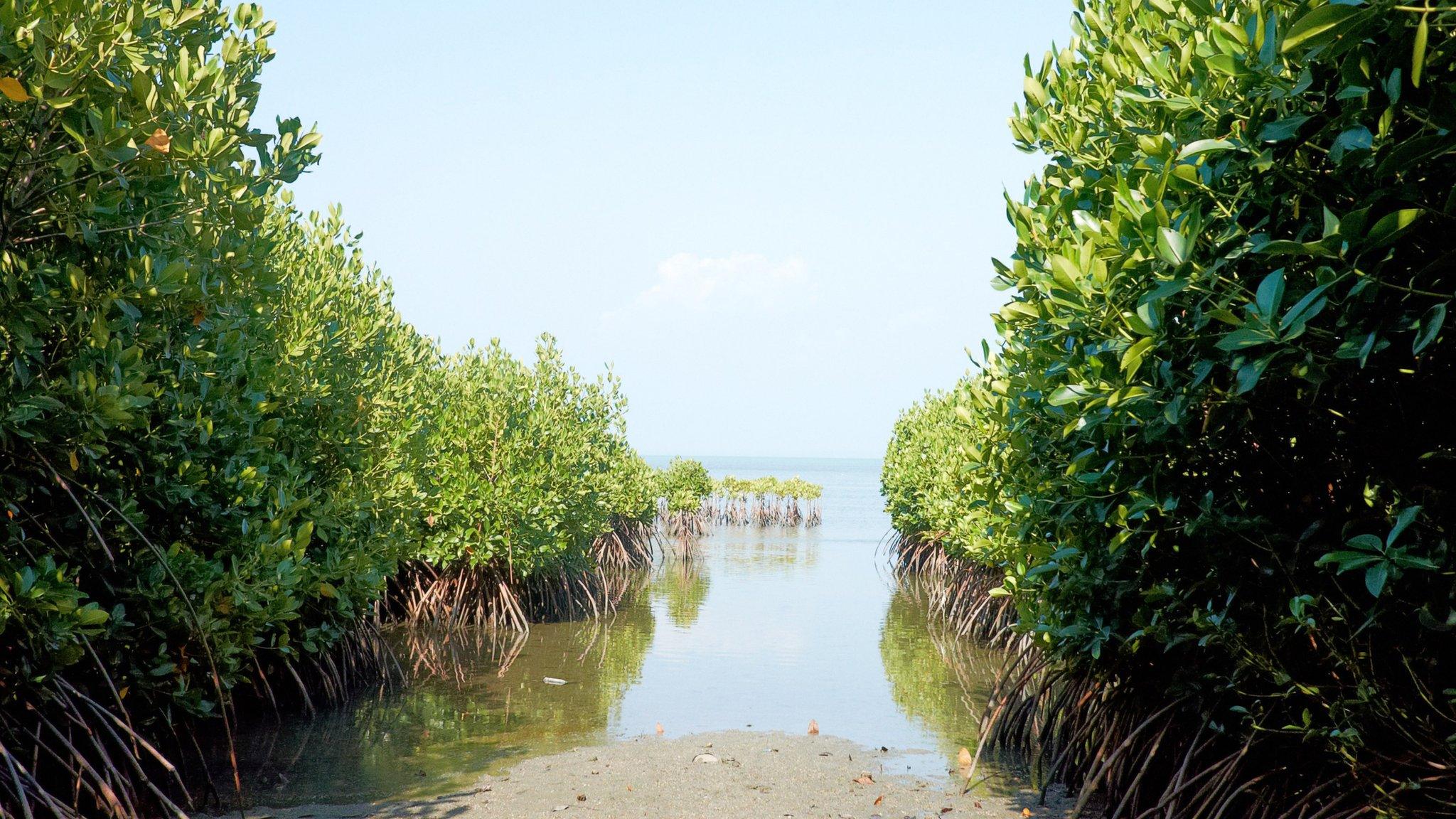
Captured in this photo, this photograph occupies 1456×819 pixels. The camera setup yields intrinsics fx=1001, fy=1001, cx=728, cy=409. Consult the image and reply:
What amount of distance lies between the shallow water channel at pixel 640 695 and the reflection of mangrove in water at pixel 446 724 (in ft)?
0.07

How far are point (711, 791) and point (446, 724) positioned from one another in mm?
2887

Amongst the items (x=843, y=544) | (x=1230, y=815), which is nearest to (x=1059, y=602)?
(x=1230, y=815)

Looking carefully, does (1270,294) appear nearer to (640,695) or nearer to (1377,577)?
(1377,577)

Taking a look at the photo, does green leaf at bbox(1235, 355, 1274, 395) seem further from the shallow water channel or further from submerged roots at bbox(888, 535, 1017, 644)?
submerged roots at bbox(888, 535, 1017, 644)

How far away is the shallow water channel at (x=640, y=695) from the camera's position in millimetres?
6742

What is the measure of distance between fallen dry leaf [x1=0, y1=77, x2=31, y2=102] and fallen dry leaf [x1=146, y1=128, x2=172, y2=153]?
2.31ft

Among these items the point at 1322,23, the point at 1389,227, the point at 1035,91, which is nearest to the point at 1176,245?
the point at 1389,227

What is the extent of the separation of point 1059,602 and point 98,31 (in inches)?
192

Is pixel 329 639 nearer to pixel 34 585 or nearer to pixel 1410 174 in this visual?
pixel 34 585

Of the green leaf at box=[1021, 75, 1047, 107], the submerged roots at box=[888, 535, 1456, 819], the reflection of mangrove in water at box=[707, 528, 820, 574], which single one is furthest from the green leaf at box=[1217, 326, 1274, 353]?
the reflection of mangrove in water at box=[707, 528, 820, 574]

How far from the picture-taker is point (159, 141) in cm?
415

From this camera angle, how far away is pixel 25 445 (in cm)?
412

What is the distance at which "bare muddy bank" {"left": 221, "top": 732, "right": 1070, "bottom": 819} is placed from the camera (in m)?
5.61

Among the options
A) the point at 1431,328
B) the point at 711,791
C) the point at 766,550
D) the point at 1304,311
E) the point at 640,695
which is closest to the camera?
the point at 1431,328
